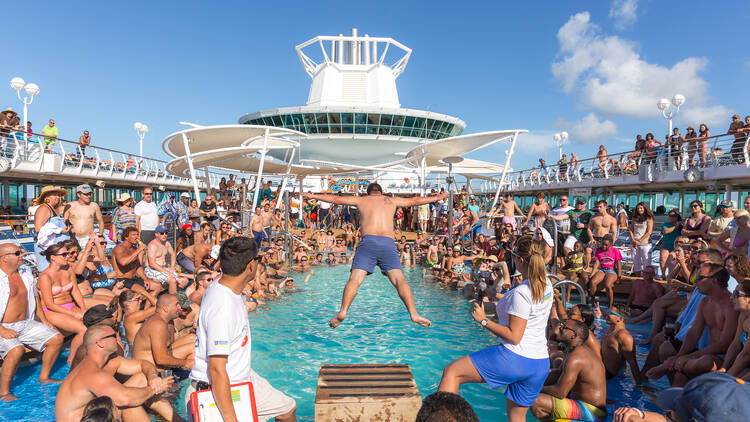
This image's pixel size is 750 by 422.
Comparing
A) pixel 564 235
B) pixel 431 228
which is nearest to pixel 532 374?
pixel 564 235

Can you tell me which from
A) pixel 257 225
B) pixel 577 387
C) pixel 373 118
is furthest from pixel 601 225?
pixel 373 118

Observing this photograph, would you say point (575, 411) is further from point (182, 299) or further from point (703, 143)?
point (703, 143)

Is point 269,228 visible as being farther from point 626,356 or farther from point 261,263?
point 626,356

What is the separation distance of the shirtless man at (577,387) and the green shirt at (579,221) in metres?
6.69

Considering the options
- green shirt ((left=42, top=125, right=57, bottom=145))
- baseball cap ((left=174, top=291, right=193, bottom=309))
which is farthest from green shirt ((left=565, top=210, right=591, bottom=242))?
green shirt ((left=42, top=125, right=57, bottom=145))

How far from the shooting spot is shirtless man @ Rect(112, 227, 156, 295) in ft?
27.5

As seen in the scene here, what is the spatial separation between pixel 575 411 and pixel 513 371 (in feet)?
5.78

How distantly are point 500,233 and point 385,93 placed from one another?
29048 mm

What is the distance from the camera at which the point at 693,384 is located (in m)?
1.88

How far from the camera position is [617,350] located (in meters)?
5.62

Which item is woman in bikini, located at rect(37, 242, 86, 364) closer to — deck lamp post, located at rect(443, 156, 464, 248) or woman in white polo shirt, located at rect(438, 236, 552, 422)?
woman in white polo shirt, located at rect(438, 236, 552, 422)

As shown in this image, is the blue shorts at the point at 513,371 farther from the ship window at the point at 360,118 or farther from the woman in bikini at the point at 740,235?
the ship window at the point at 360,118

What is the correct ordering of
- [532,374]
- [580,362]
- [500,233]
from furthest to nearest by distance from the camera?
1. [500,233]
2. [580,362]
3. [532,374]

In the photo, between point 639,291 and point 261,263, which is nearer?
point 639,291
